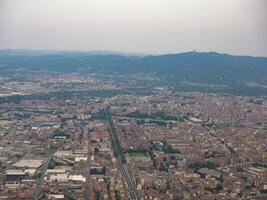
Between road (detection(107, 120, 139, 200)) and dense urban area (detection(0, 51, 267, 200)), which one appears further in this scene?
dense urban area (detection(0, 51, 267, 200))

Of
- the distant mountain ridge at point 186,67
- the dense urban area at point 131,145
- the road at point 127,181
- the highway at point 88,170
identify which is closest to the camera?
the road at point 127,181

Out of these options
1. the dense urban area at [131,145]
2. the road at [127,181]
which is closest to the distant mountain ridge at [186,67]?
the dense urban area at [131,145]

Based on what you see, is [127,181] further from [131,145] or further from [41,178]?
[131,145]

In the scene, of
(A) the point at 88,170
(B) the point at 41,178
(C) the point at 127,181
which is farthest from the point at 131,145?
(B) the point at 41,178

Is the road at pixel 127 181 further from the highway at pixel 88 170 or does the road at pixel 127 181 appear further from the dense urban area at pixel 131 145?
the highway at pixel 88 170

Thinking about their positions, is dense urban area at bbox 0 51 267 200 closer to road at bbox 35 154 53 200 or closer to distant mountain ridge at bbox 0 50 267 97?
road at bbox 35 154 53 200

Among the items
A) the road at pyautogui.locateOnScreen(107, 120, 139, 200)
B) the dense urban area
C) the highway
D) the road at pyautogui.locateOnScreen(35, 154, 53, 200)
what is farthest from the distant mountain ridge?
the road at pyautogui.locateOnScreen(35, 154, 53, 200)
